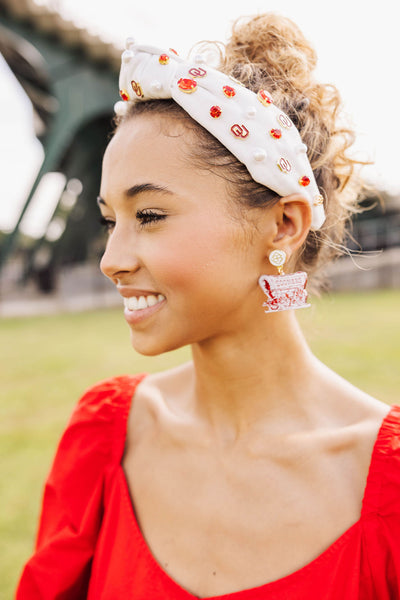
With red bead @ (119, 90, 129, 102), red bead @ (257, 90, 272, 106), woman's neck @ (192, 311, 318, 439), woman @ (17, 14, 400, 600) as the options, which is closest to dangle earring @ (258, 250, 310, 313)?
woman @ (17, 14, 400, 600)

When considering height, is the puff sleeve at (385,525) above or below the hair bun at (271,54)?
below

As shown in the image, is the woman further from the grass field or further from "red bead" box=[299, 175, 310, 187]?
the grass field

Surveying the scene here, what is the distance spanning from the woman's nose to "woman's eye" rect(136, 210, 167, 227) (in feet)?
0.15

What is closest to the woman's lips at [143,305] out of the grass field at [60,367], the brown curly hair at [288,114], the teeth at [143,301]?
the teeth at [143,301]

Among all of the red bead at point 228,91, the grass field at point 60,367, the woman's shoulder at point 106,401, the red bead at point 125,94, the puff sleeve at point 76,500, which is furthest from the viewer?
the grass field at point 60,367

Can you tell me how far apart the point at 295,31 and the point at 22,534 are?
2.88 meters

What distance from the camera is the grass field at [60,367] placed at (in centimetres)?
306

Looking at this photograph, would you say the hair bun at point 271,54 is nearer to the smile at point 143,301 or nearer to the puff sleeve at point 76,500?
the smile at point 143,301

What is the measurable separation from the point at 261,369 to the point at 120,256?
0.50 m

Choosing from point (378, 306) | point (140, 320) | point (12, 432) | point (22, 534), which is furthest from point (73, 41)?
point (140, 320)

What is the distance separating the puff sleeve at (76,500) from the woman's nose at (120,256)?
0.58 metres

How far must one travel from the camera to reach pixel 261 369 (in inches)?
56.3

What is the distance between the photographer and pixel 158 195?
48.3 inches

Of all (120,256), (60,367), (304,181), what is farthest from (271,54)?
(60,367)
